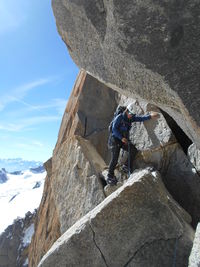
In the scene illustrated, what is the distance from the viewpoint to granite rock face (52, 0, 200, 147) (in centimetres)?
407

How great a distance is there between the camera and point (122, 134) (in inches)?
360

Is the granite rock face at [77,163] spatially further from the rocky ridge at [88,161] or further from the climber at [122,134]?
the climber at [122,134]

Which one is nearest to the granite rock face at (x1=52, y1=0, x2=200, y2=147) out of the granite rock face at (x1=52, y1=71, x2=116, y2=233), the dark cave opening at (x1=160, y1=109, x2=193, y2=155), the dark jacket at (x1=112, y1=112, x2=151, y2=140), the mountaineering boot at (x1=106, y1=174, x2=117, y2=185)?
the dark jacket at (x1=112, y1=112, x2=151, y2=140)

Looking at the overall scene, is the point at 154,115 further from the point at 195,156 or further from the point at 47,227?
the point at 47,227

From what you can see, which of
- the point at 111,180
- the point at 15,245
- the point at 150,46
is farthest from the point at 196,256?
the point at 15,245

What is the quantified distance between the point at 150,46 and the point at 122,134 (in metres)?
4.94

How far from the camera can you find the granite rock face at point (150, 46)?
4.07 metres

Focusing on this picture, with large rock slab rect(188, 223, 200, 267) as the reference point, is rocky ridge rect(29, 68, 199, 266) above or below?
above

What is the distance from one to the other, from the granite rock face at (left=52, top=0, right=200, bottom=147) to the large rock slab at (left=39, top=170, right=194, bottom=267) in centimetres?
208

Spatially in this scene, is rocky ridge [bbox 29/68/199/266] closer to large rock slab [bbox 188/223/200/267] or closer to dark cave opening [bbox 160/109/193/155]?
dark cave opening [bbox 160/109/193/155]

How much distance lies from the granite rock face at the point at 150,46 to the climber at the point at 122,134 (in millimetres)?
3222

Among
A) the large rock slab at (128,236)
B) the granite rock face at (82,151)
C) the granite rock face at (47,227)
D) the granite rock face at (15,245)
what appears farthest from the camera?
the granite rock face at (15,245)

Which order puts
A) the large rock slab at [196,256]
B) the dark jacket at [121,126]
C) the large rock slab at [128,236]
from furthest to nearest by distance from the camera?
the dark jacket at [121,126]
the large rock slab at [128,236]
the large rock slab at [196,256]

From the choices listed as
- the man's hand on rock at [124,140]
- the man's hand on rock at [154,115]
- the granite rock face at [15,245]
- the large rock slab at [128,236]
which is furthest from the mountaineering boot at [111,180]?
the granite rock face at [15,245]
